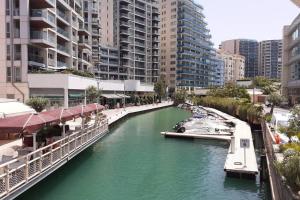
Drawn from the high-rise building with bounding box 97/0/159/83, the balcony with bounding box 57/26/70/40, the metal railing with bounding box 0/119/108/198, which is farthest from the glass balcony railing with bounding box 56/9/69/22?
the high-rise building with bounding box 97/0/159/83

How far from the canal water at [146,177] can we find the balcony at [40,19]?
83.1 ft

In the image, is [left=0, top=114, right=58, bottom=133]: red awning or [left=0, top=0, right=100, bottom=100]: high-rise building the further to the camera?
[left=0, top=0, right=100, bottom=100]: high-rise building

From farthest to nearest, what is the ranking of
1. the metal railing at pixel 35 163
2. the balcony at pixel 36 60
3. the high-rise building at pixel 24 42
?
the balcony at pixel 36 60 < the high-rise building at pixel 24 42 < the metal railing at pixel 35 163

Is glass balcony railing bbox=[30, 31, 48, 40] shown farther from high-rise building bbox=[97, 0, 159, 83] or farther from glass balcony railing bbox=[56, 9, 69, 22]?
high-rise building bbox=[97, 0, 159, 83]

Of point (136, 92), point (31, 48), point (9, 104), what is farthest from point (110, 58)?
point (9, 104)

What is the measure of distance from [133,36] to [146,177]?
122617 mm

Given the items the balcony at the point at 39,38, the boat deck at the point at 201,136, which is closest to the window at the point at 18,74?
the balcony at the point at 39,38

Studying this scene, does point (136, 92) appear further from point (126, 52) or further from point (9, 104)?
point (9, 104)

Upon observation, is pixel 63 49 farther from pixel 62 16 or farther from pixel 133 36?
pixel 133 36

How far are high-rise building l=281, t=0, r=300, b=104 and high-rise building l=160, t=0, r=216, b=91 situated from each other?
245ft

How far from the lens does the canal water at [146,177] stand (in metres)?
21.5

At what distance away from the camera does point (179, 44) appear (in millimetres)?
170500

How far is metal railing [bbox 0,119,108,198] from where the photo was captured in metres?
15.5

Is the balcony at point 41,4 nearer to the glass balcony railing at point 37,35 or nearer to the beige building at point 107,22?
the glass balcony railing at point 37,35
